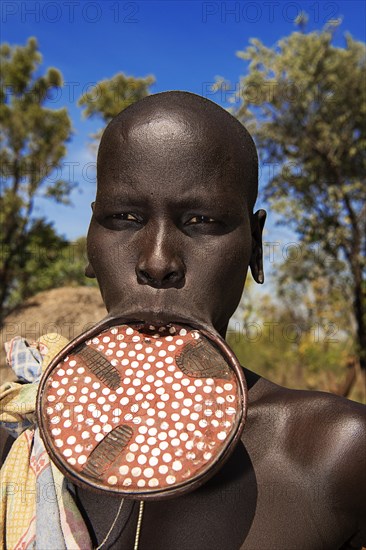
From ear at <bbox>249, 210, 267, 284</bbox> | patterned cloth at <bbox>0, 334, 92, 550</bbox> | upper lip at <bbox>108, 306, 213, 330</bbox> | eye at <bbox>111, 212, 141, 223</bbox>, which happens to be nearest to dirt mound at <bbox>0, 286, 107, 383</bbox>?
patterned cloth at <bbox>0, 334, 92, 550</bbox>

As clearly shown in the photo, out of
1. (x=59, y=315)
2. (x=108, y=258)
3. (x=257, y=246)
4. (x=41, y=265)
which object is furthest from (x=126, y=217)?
(x=41, y=265)

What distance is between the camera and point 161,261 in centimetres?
124

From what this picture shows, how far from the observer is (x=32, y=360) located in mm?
1590

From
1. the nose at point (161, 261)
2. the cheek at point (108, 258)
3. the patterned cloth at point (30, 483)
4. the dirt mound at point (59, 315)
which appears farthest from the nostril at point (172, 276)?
the dirt mound at point (59, 315)

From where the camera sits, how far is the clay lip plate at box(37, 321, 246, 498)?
1.08 meters

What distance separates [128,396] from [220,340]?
0.73 feet

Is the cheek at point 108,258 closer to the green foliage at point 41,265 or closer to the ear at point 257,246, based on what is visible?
the ear at point 257,246

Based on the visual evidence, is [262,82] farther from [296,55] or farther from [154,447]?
[154,447]

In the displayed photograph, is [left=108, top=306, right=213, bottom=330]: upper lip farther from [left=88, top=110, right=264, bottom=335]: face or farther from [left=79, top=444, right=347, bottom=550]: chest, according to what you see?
[left=79, top=444, right=347, bottom=550]: chest

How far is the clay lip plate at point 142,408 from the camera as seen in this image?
108 cm

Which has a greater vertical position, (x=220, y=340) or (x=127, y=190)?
(x=127, y=190)

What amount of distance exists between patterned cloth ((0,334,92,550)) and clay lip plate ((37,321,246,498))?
27 cm

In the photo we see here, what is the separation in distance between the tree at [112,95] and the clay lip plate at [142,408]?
35.8 feet

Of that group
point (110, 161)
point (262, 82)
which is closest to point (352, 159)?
point (262, 82)
